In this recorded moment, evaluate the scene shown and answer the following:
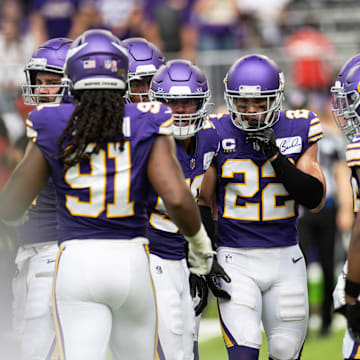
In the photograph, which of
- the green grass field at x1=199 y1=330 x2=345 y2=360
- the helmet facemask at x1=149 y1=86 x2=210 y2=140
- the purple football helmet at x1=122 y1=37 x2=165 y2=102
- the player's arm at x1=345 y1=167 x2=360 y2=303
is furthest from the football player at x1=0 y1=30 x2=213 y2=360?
the green grass field at x1=199 y1=330 x2=345 y2=360

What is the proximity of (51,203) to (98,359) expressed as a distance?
58.8 inches

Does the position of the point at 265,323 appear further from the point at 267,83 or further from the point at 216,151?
the point at 267,83

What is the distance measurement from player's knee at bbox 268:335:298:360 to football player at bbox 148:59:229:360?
0.44m

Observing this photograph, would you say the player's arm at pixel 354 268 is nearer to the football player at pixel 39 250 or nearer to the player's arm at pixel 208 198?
the player's arm at pixel 208 198

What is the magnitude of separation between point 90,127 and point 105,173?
193 millimetres

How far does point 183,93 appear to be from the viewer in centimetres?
441

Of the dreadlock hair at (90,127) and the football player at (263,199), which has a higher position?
the dreadlock hair at (90,127)

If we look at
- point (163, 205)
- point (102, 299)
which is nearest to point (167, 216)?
point (163, 205)

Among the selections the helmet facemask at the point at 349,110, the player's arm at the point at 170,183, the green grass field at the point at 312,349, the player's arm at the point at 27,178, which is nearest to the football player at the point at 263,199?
the helmet facemask at the point at 349,110

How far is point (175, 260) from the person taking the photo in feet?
14.5

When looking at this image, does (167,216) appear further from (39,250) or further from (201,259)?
(201,259)

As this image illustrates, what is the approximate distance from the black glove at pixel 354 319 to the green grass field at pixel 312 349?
3.28 meters

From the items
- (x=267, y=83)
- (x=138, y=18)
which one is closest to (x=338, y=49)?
(x=138, y=18)

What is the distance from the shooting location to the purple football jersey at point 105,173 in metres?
3.34
